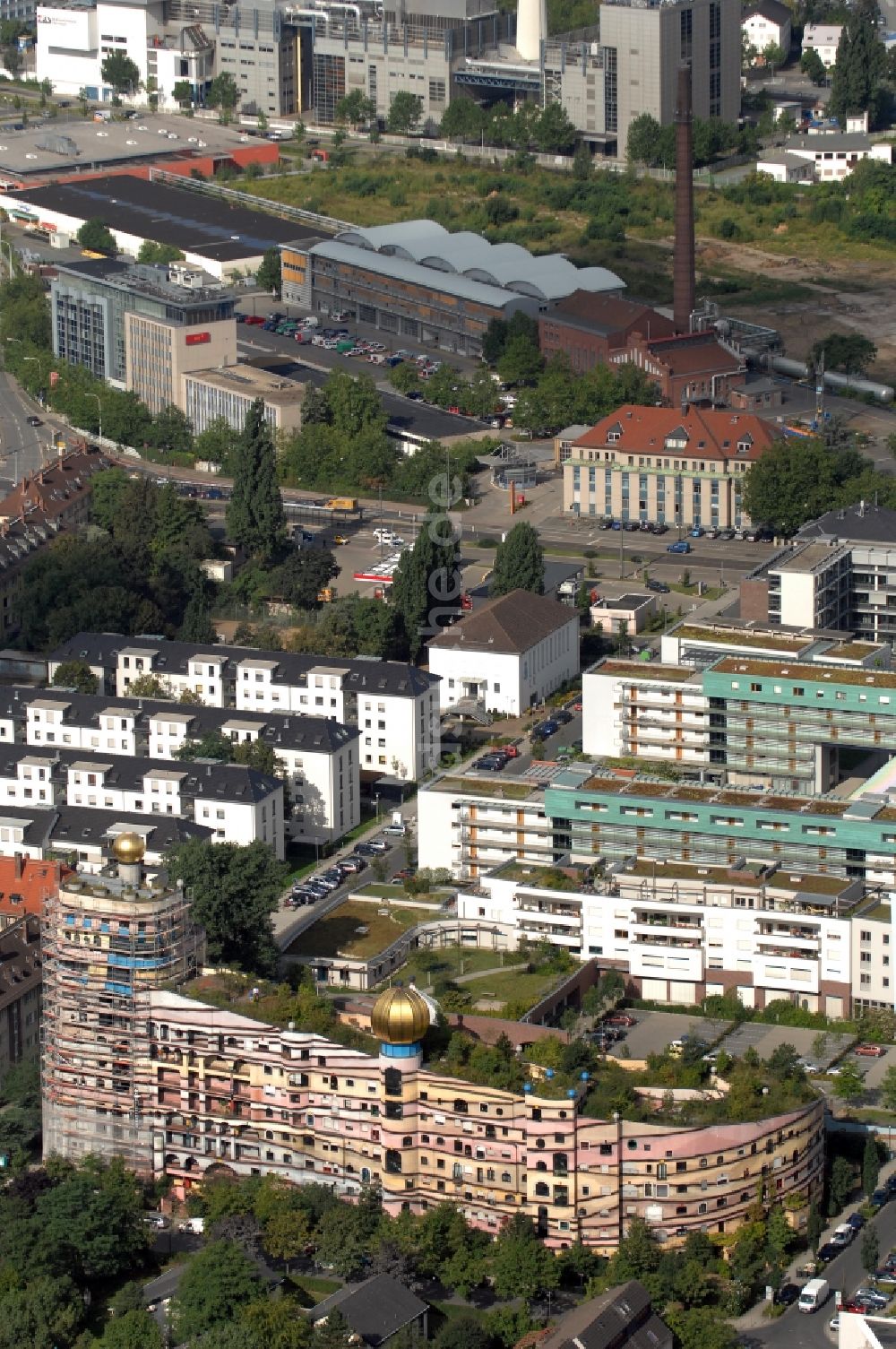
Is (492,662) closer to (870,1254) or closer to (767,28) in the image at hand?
(870,1254)

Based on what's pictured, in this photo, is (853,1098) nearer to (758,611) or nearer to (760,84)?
(758,611)

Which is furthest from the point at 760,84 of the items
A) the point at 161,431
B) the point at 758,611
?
the point at 758,611

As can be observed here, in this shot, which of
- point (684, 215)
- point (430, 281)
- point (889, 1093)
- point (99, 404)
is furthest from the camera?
point (430, 281)

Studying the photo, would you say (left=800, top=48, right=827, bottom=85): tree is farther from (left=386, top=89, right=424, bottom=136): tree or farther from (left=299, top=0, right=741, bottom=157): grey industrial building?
(left=386, top=89, right=424, bottom=136): tree

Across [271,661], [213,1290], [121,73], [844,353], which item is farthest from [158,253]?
[213,1290]

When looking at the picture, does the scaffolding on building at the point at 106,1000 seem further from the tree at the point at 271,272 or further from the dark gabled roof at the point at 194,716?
the tree at the point at 271,272

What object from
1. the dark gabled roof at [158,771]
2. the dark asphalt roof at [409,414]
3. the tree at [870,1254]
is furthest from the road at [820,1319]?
the dark asphalt roof at [409,414]

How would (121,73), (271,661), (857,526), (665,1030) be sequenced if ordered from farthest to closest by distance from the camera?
1. (121,73)
2. (857,526)
3. (271,661)
4. (665,1030)

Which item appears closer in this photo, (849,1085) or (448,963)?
(849,1085)
